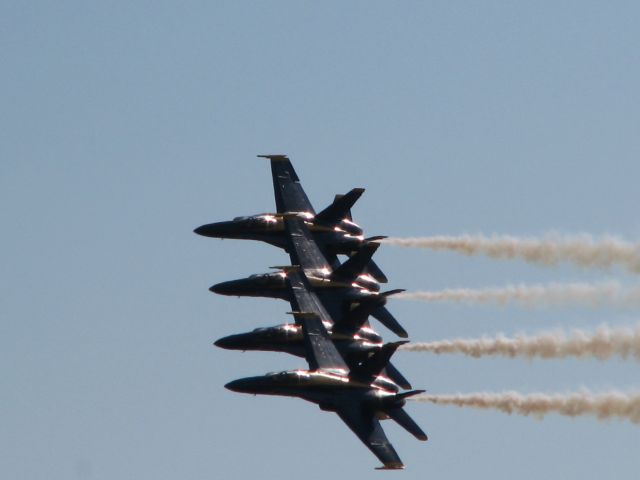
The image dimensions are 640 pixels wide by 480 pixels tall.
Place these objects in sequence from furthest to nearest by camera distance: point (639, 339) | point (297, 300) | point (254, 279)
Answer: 1. point (254, 279)
2. point (297, 300)
3. point (639, 339)

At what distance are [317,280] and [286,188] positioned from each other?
10.1 metres

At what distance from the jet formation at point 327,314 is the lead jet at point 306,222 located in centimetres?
7

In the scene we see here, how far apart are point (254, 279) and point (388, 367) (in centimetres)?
1121

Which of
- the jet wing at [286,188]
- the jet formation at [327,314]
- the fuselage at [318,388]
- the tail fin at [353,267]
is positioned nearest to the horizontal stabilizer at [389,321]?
the jet formation at [327,314]

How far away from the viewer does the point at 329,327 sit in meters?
107

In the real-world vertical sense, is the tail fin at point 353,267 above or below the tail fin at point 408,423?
above

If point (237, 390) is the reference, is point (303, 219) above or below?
above

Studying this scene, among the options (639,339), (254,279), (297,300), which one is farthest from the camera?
(254,279)

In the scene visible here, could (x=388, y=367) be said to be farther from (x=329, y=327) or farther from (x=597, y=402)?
(x=597, y=402)

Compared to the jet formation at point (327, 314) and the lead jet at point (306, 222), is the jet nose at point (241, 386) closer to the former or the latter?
the jet formation at point (327, 314)

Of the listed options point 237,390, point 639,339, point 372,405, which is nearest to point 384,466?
point 372,405

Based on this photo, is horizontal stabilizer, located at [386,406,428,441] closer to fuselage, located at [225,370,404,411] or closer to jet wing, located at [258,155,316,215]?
fuselage, located at [225,370,404,411]

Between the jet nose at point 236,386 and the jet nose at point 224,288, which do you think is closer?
the jet nose at point 236,386

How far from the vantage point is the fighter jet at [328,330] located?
107 meters
